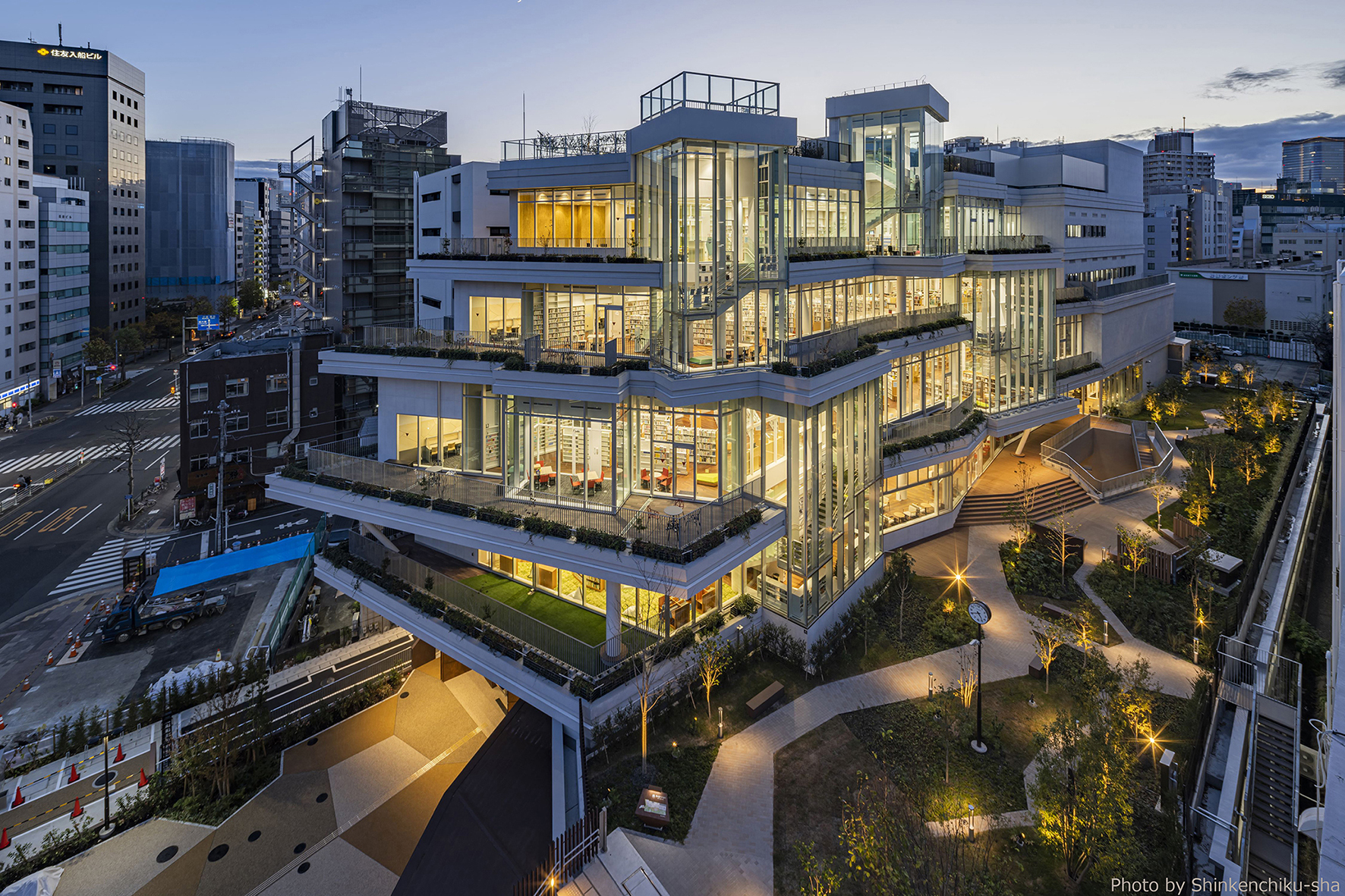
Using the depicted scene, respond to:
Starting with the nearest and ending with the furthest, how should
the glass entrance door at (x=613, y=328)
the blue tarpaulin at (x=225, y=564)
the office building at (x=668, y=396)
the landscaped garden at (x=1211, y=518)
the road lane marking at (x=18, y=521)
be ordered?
the office building at (x=668, y=396) → the landscaped garden at (x=1211, y=518) → the glass entrance door at (x=613, y=328) → the blue tarpaulin at (x=225, y=564) → the road lane marking at (x=18, y=521)

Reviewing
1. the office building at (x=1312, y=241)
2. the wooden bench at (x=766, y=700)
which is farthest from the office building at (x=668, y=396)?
the office building at (x=1312, y=241)

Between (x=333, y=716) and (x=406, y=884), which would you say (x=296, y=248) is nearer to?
(x=333, y=716)

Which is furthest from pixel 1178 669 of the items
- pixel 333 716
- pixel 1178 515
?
pixel 333 716

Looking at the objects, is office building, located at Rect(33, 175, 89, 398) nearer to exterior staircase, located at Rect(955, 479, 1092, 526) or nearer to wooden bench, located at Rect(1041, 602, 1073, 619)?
exterior staircase, located at Rect(955, 479, 1092, 526)

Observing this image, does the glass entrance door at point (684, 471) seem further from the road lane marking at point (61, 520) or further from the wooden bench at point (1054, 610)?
the road lane marking at point (61, 520)

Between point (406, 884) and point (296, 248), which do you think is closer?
point (406, 884)

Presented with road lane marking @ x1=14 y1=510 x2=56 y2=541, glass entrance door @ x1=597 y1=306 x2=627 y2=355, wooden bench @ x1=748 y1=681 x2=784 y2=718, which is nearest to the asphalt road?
road lane marking @ x1=14 y1=510 x2=56 y2=541

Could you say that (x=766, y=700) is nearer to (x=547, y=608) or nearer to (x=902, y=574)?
(x=547, y=608)
